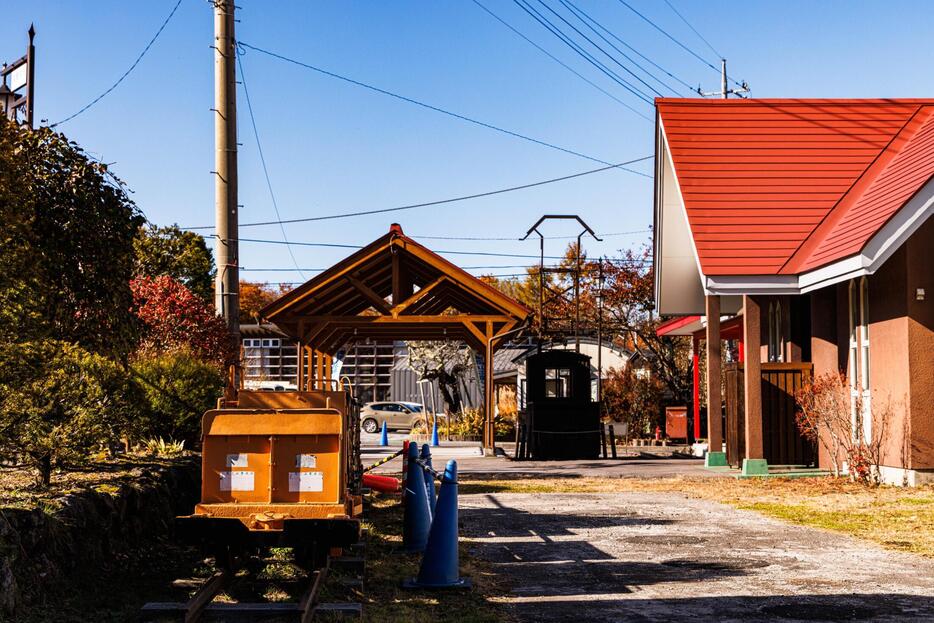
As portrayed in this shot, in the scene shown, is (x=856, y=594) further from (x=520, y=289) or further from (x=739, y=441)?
(x=520, y=289)

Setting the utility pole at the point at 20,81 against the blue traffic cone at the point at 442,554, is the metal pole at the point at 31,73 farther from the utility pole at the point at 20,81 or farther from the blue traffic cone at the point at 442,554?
the blue traffic cone at the point at 442,554

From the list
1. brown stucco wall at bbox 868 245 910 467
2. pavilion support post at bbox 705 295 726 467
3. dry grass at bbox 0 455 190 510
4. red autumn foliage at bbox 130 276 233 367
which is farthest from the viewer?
pavilion support post at bbox 705 295 726 467

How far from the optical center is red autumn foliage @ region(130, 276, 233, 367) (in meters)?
17.2

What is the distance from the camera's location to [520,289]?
68.7m

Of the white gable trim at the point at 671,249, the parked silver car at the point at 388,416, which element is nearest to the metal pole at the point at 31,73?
the white gable trim at the point at 671,249

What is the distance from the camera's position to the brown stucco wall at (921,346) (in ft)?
52.1

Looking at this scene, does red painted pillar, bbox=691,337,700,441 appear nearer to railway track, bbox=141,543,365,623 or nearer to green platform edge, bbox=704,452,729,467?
green platform edge, bbox=704,452,729,467

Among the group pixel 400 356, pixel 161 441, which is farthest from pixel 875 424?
pixel 400 356

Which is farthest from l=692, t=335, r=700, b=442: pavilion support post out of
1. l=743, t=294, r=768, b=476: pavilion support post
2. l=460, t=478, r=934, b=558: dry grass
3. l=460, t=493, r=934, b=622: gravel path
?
l=460, t=493, r=934, b=622: gravel path

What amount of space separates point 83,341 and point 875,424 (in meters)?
12.2

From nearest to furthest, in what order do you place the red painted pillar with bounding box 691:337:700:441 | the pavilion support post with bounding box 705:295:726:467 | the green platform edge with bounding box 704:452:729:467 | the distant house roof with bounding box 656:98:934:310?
the distant house roof with bounding box 656:98:934:310 → the pavilion support post with bounding box 705:295:726:467 → the green platform edge with bounding box 704:452:729:467 → the red painted pillar with bounding box 691:337:700:441

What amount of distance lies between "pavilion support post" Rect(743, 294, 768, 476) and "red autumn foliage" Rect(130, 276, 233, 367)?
342 inches

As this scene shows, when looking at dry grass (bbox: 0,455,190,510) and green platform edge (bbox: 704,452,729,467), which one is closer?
dry grass (bbox: 0,455,190,510)

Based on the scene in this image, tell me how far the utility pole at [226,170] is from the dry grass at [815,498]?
4.94 m
